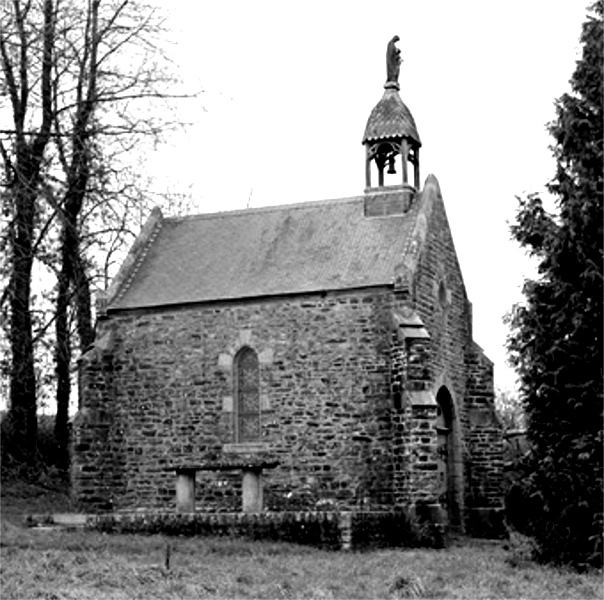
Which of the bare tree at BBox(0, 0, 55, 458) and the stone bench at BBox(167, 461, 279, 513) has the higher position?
the bare tree at BBox(0, 0, 55, 458)

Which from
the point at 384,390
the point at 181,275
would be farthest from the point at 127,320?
the point at 384,390

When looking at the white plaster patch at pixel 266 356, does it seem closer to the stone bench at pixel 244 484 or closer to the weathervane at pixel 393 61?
the stone bench at pixel 244 484

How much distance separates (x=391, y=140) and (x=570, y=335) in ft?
34.5

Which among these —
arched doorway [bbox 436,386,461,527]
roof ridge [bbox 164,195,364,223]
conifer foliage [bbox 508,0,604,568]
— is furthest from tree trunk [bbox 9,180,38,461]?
conifer foliage [bbox 508,0,604,568]

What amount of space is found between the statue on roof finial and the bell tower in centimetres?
9

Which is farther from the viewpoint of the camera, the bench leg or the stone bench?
the bench leg

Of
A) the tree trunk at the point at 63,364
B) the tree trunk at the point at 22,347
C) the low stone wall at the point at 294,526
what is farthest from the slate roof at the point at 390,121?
the tree trunk at the point at 63,364

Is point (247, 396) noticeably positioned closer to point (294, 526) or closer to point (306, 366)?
point (306, 366)

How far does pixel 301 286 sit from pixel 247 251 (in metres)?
2.47

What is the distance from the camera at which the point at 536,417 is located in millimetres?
18453

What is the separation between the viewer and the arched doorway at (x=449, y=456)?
26.9 m

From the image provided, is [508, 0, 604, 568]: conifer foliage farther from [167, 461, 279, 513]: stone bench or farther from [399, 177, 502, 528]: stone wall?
[399, 177, 502, 528]: stone wall

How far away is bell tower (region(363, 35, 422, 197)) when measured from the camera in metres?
27.4

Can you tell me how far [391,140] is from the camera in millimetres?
27531
